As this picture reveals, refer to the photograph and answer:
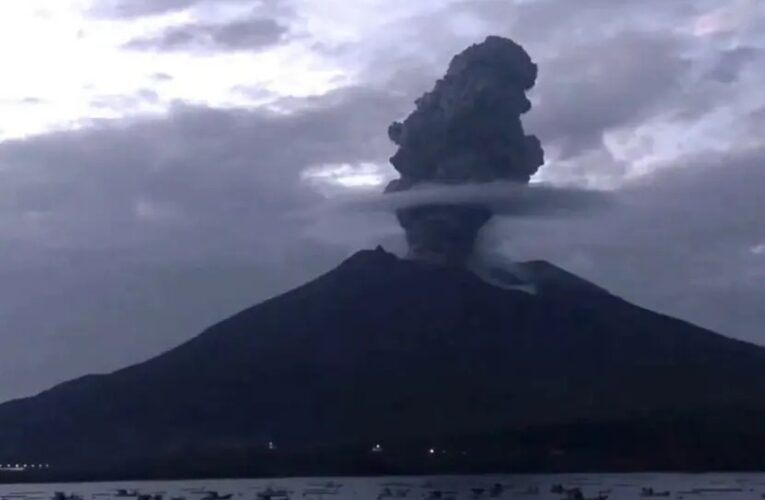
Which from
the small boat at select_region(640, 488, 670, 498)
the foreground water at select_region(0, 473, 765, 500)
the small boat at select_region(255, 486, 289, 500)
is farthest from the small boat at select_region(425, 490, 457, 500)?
the small boat at select_region(640, 488, 670, 498)

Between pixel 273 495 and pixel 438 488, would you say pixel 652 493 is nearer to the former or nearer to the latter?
pixel 438 488

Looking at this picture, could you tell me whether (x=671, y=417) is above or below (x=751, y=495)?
above

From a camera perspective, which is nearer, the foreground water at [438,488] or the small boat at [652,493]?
the small boat at [652,493]

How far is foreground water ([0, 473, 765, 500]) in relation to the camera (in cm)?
11950

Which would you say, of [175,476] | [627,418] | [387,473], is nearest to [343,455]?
[387,473]

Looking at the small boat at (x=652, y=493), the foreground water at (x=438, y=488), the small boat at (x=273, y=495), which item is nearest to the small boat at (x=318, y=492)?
the foreground water at (x=438, y=488)

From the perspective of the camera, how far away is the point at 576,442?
18150 cm

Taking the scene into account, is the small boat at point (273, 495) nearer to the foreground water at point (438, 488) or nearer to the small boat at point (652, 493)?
the foreground water at point (438, 488)

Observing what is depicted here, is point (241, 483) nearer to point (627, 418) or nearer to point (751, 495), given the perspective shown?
point (627, 418)

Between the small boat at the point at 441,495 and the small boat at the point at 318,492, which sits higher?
the small boat at the point at 318,492

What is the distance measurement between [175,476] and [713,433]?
209 ft

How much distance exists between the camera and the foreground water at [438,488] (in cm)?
11950

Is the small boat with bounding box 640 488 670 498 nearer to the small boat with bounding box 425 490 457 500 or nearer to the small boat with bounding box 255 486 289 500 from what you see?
the small boat with bounding box 425 490 457 500

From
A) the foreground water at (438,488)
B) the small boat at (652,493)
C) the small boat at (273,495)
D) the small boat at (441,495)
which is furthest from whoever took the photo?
the small boat at (273,495)
